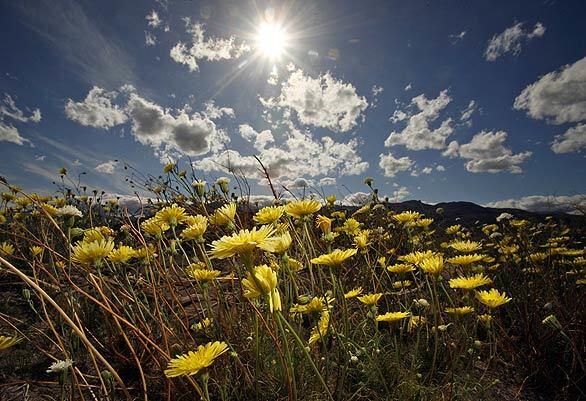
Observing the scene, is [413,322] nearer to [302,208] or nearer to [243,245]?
[302,208]

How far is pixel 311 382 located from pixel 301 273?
152 centimetres

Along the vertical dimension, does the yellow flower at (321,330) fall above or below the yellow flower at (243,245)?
below

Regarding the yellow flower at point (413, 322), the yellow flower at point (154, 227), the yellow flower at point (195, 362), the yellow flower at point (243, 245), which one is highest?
the yellow flower at point (154, 227)

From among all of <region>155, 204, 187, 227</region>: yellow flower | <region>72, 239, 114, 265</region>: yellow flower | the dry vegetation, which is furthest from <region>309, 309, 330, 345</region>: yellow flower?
<region>72, 239, 114, 265</region>: yellow flower

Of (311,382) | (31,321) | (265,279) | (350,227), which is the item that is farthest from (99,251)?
(31,321)

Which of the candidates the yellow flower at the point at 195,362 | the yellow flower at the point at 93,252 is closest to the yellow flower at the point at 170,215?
the yellow flower at the point at 93,252

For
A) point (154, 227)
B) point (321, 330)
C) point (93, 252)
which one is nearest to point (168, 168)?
point (154, 227)

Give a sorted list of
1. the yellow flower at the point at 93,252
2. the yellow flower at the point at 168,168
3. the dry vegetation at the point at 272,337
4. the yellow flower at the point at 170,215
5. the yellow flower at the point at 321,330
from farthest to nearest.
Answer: the yellow flower at the point at 168,168 → the yellow flower at the point at 170,215 → the yellow flower at the point at 321,330 → the yellow flower at the point at 93,252 → the dry vegetation at the point at 272,337

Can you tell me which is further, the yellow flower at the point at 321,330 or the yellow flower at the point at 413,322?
the yellow flower at the point at 413,322

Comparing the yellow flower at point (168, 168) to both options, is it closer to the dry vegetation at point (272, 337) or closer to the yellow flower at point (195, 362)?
the dry vegetation at point (272, 337)

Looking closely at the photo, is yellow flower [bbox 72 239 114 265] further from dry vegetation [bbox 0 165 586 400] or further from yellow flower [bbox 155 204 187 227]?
yellow flower [bbox 155 204 187 227]

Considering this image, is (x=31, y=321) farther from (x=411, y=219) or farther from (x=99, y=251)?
(x=411, y=219)

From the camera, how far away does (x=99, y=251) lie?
1571 millimetres

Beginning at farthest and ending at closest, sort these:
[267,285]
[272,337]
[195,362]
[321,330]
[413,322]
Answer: [413,322]
[321,330]
[272,337]
[195,362]
[267,285]
